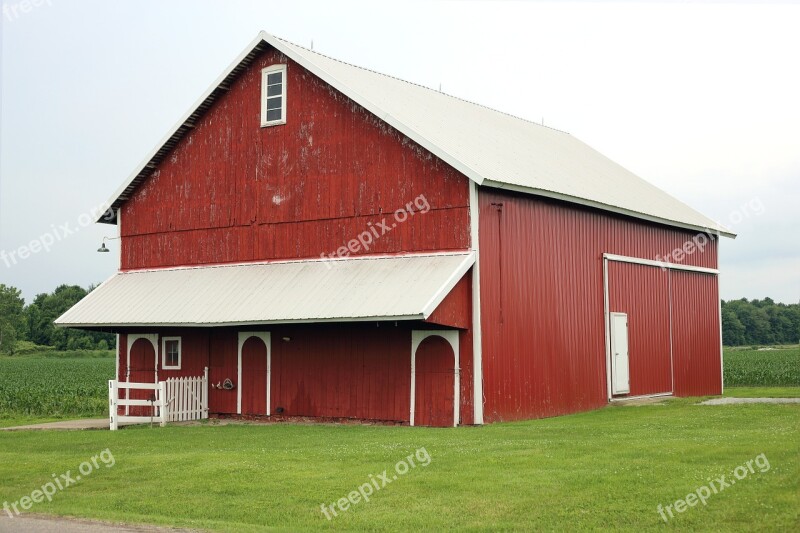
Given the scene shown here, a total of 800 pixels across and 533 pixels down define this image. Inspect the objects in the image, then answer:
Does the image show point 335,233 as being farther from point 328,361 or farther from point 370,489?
point 370,489

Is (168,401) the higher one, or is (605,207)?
(605,207)

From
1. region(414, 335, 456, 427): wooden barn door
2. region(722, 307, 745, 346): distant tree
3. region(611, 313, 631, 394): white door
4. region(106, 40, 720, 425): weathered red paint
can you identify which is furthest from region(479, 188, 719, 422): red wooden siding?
region(722, 307, 745, 346): distant tree

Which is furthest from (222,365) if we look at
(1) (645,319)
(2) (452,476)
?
(2) (452,476)

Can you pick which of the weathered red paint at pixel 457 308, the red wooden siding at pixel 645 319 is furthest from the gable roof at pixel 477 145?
the weathered red paint at pixel 457 308

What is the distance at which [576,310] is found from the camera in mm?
26391

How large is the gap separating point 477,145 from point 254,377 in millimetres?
8108

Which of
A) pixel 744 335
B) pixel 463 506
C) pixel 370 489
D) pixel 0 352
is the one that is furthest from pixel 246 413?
pixel 744 335

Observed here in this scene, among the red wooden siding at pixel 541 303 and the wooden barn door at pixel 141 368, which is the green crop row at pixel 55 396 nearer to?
the wooden barn door at pixel 141 368

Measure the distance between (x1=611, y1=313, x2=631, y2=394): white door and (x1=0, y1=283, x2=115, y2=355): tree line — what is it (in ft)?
277

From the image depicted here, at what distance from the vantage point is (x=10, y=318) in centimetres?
11225

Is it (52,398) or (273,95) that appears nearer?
(273,95)

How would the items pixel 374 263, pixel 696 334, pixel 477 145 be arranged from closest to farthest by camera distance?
pixel 374 263
pixel 477 145
pixel 696 334

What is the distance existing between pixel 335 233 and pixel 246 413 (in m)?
5.17

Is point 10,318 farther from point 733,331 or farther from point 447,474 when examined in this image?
point 447,474
